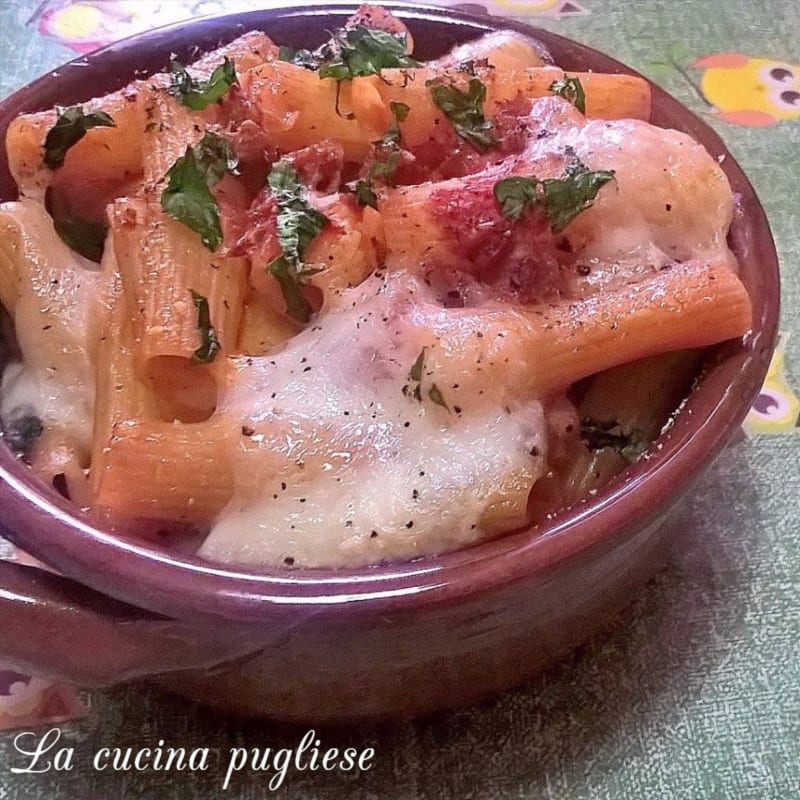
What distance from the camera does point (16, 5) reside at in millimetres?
1663

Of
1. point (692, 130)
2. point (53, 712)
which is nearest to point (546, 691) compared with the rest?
point (53, 712)

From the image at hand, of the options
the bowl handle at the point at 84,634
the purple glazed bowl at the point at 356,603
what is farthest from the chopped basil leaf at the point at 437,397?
the bowl handle at the point at 84,634

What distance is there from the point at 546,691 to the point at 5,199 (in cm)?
66

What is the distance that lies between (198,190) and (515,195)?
9.8 inches

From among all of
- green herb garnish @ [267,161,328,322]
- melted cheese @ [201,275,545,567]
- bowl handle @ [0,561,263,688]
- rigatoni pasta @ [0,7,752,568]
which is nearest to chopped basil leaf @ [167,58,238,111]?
rigatoni pasta @ [0,7,752,568]

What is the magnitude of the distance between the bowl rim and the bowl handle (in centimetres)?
2

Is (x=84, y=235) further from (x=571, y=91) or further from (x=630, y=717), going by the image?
(x=630, y=717)

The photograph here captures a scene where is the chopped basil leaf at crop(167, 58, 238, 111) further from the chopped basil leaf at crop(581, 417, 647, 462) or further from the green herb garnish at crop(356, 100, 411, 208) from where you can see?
the chopped basil leaf at crop(581, 417, 647, 462)

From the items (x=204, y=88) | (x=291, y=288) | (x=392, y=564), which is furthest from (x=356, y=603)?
(x=204, y=88)

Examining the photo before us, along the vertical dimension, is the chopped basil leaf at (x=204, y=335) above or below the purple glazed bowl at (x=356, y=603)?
above

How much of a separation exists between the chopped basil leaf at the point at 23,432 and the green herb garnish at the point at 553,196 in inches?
15.8

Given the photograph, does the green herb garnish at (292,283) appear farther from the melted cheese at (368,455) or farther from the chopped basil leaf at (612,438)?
the chopped basil leaf at (612,438)

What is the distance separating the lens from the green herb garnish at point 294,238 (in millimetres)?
780

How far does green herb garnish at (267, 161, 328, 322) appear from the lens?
2.56 ft
